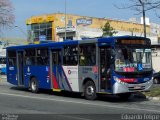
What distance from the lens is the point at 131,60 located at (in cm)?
1884

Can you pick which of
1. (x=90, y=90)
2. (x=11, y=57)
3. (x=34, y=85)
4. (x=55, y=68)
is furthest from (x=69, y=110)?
(x=11, y=57)

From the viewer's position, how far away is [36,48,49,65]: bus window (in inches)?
919

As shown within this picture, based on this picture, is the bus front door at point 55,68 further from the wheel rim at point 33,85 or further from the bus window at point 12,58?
the bus window at point 12,58

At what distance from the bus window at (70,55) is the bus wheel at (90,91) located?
1.36 m

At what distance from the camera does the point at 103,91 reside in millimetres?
19172

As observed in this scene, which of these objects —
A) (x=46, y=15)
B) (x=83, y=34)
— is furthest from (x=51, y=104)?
(x=46, y=15)

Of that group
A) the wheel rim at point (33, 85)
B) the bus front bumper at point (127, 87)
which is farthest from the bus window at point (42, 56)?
the bus front bumper at point (127, 87)

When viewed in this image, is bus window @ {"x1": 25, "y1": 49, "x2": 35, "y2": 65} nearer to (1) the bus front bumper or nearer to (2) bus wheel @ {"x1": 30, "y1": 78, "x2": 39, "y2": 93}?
(2) bus wheel @ {"x1": 30, "y1": 78, "x2": 39, "y2": 93}

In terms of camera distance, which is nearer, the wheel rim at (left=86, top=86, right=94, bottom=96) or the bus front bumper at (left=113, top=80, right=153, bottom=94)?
the bus front bumper at (left=113, top=80, right=153, bottom=94)

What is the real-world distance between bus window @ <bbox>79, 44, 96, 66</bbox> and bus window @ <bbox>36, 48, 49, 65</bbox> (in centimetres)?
329

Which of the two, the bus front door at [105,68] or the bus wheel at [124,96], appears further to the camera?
the bus wheel at [124,96]

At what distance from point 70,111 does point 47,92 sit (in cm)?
977

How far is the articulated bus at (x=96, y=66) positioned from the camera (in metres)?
18.6

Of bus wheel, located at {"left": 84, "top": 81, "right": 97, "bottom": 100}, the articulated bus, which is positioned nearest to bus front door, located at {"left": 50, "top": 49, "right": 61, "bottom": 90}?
the articulated bus
